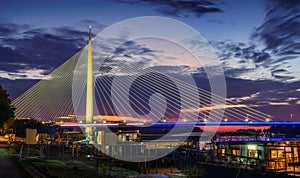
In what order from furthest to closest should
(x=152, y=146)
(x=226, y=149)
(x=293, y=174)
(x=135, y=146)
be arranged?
(x=152, y=146)
(x=135, y=146)
(x=226, y=149)
(x=293, y=174)

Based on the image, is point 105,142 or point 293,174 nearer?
point 293,174

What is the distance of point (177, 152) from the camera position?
789 inches

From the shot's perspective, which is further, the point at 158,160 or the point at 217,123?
the point at 217,123

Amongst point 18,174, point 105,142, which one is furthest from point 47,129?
point 18,174

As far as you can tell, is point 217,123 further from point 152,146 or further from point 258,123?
point 152,146

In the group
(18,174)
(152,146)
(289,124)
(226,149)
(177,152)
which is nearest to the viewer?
(18,174)

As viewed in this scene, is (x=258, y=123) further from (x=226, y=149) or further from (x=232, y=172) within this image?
(x=232, y=172)

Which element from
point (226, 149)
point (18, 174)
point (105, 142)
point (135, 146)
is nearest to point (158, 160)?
point (135, 146)

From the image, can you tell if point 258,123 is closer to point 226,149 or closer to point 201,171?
point 226,149

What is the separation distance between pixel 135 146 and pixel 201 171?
448 inches

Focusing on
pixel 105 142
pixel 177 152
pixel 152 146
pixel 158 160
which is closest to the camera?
pixel 177 152

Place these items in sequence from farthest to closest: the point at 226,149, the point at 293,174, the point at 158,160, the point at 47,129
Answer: the point at 47,129 < the point at 158,160 < the point at 226,149 < the point at 293,174

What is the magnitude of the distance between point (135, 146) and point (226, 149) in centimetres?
838

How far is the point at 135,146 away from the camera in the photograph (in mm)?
25516
